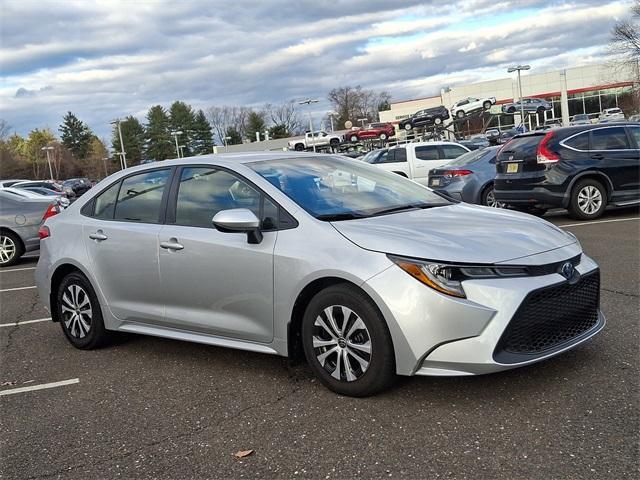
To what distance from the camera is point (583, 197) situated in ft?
33.8

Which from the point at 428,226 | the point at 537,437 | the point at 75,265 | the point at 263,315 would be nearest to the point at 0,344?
the point at 75,265

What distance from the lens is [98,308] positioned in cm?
503

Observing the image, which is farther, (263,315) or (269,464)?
(263,315)

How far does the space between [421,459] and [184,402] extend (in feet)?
5.41

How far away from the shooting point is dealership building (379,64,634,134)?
64625 millimetres

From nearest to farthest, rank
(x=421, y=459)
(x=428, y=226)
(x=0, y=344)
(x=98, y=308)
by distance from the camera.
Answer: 1. (x=421, y=459)
2. (x=428, y=226)
3. (x=98, y=308)
4. (x=0, y=344)

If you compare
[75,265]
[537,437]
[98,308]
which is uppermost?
[75,265]

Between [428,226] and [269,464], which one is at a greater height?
[428,226]

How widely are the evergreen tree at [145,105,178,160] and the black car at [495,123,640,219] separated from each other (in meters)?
96.5

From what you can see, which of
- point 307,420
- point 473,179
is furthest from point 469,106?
point 307,420

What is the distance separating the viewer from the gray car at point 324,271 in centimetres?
332

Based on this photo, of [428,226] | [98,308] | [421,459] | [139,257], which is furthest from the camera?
[98,308]

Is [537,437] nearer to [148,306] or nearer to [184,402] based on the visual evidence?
[184,402]

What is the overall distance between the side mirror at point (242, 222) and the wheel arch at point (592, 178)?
7715mm
